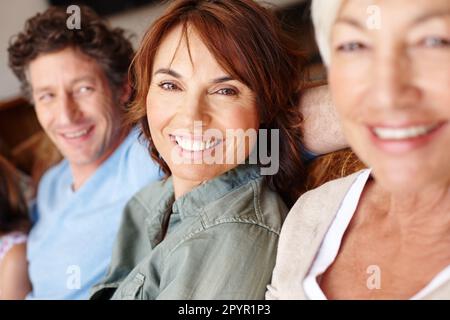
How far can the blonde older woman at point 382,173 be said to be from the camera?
2.08 ft

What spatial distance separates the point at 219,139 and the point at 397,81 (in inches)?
12.7

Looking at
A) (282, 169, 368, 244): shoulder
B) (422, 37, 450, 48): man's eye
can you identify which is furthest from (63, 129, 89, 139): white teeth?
(422, 37, 450, 48): man's eye

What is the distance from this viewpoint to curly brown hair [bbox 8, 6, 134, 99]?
1146mm

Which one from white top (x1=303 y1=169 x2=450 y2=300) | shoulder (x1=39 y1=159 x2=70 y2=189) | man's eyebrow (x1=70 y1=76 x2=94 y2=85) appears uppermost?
man's eyebrow (x1=70 y1=76 x2=94 y2=85)

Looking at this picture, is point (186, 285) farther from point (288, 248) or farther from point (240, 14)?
point (240, 14)

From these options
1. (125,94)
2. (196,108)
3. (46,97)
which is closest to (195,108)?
(196,108)

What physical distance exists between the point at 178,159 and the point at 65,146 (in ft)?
1.31

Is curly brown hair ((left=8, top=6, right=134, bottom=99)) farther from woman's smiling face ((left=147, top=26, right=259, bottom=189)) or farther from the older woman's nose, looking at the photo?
the older woman's nose

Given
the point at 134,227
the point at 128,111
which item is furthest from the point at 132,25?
the point at 134,227

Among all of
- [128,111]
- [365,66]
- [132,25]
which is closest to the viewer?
[365,66]

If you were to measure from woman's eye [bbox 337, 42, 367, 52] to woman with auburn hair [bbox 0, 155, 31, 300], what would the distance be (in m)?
0.94

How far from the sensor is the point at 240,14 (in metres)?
0.84

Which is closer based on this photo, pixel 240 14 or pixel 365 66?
pixel 365 66
